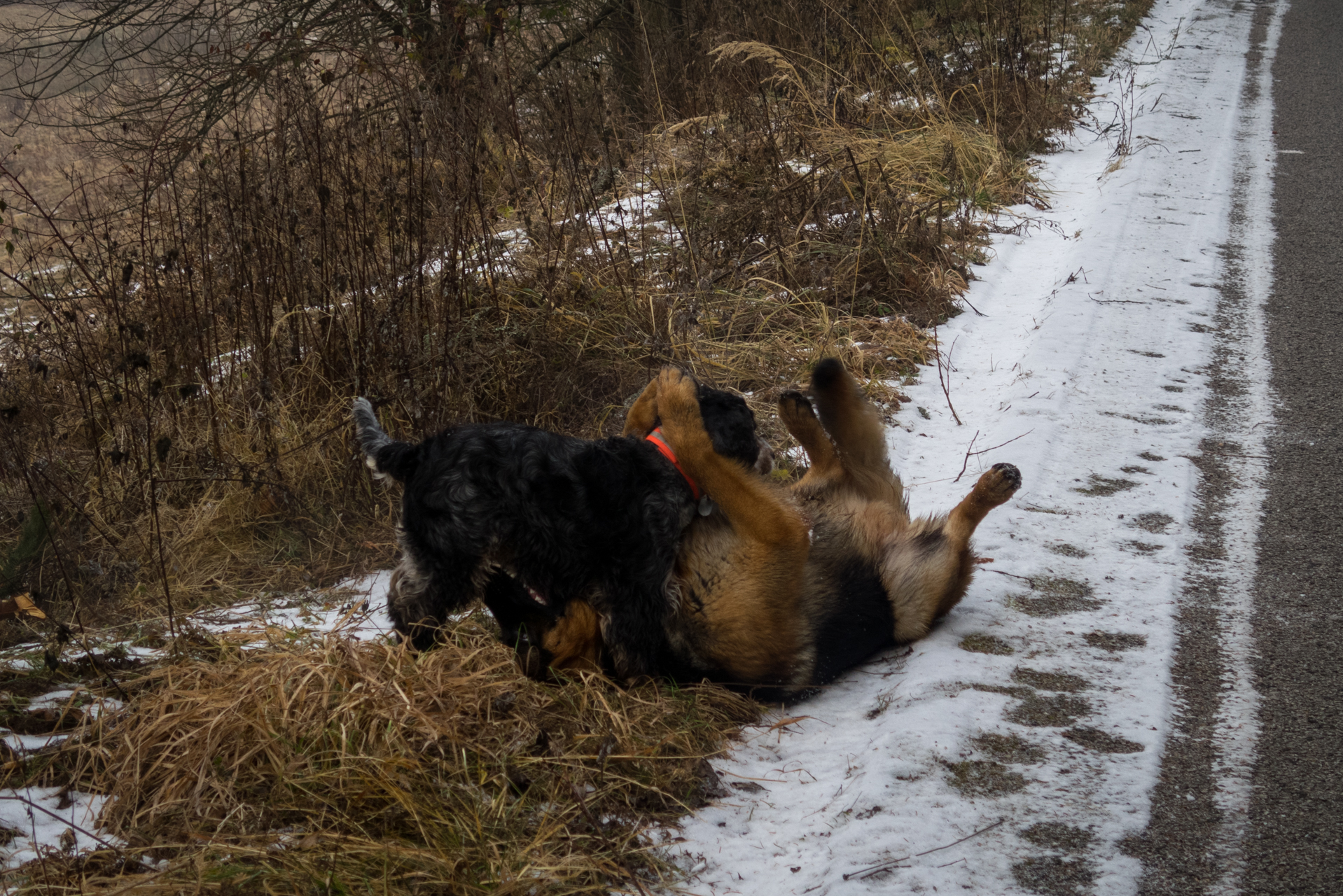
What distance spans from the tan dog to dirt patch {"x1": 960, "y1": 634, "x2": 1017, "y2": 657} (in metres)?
0.16

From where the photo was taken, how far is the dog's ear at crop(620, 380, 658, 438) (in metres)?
3.46

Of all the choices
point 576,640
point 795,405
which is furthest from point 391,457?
point 795,405

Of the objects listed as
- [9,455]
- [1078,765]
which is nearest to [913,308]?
[1078,765]

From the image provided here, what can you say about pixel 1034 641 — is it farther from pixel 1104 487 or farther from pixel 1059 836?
pixel 1104 487

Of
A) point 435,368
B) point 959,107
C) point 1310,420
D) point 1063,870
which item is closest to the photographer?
point 1063,870

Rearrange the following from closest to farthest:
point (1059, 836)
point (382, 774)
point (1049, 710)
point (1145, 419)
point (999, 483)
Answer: point (1059, 836) → point (382, 774) → point (1049, 710) → point (999, 483) → point (1145, 419)

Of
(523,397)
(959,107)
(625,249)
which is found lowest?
(523,397)

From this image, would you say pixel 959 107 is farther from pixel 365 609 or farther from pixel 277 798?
pixel 277 798

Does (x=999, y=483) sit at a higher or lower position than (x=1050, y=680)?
higher

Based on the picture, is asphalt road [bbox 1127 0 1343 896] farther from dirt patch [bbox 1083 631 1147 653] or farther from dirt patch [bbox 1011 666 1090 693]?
dirt patch [bbox 1011 666 1090 693]

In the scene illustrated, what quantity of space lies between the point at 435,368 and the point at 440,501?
211 cm

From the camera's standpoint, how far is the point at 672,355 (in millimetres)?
5465

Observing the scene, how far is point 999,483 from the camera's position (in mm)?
3588

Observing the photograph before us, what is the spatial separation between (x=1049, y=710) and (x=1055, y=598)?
0.71 meters
